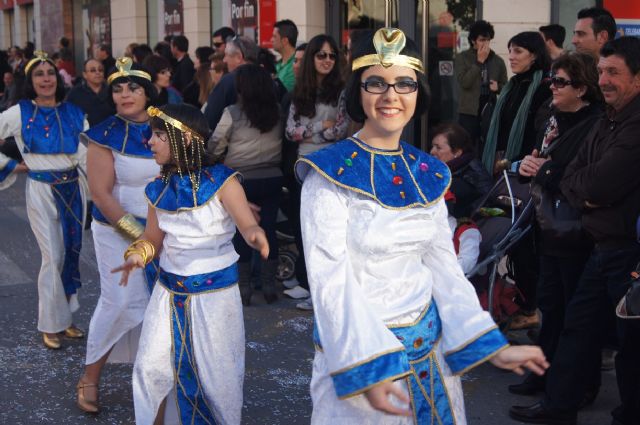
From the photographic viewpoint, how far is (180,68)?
1155 cm

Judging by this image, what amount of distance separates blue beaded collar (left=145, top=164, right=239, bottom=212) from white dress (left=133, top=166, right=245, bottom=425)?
2 cm

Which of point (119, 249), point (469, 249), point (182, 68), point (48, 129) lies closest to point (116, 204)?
point (119, 249)

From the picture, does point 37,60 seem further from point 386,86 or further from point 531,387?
point 386,86

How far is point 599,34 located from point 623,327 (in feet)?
9.25

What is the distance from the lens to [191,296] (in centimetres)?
400

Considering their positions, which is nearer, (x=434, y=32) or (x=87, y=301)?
(x=87, y=301)

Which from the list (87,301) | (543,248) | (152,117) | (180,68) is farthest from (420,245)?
(180,68)

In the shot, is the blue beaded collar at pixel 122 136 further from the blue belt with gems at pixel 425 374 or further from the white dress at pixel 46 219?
the blue belt with gems at pixel 425 374

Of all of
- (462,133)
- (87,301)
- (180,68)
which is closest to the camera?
(462,133)

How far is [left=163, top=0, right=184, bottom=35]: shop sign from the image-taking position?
17453 mm

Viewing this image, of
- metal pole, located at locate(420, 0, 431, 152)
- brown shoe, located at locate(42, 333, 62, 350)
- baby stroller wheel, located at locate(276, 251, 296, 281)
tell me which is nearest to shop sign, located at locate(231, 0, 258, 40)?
metal pole, located at locate(420, 0, 431, 152)

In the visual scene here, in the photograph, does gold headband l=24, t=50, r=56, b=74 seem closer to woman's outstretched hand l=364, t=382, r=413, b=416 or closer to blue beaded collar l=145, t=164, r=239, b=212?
blue beaded collar l=145, t=164, r=239, b=212

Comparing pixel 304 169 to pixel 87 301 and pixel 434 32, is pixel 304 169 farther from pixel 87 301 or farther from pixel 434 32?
pixel 434 32

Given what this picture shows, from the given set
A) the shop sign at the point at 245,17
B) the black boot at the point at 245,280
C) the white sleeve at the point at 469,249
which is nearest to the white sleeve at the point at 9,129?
the black boot at the point at 245,280
